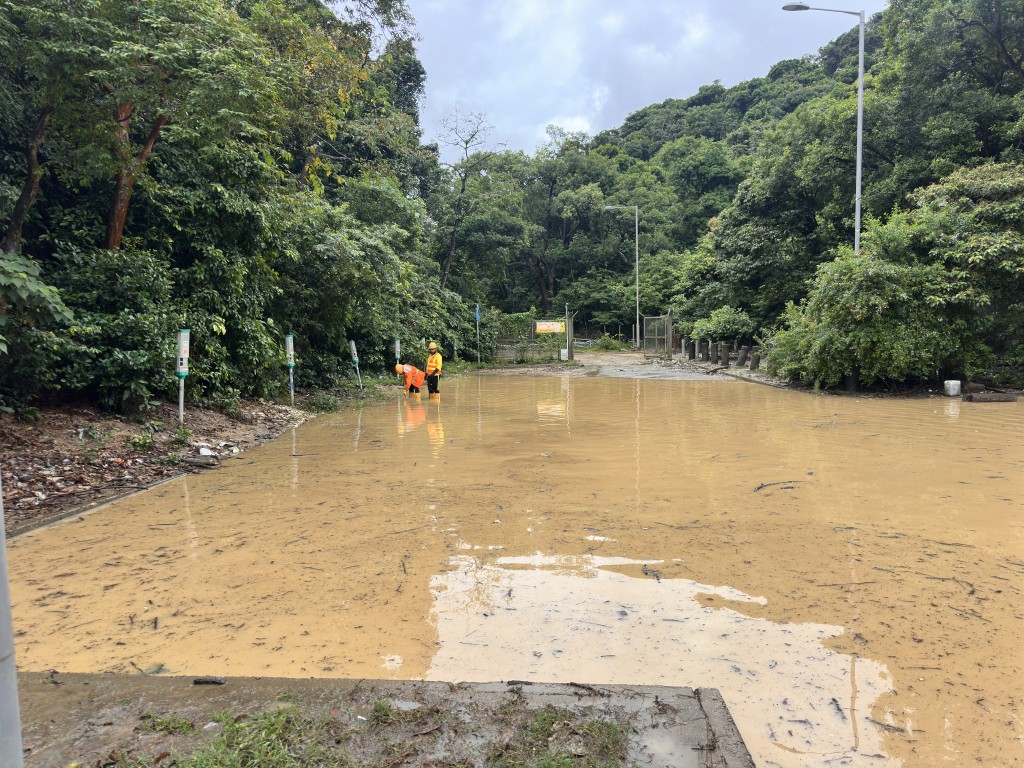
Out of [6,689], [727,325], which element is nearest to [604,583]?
[6,689]

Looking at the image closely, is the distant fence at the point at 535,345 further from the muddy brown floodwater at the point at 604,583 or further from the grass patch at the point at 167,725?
the grass patch at the point at 167,725

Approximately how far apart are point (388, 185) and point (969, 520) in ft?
72.3

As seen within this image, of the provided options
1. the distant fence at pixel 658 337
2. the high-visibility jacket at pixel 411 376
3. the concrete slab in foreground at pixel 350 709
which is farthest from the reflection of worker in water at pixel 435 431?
the distant fence at pixel 658 337

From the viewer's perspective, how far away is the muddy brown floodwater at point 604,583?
3.05 m

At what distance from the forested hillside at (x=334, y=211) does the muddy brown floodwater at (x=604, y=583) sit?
114 inches

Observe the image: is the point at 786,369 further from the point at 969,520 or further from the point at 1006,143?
the point at 969,520

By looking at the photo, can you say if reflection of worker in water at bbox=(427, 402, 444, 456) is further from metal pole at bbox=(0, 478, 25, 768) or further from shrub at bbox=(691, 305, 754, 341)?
shrub at bbox=(691, 305, 754, 341)

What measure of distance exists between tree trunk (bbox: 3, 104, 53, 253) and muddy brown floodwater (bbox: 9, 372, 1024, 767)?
4485 mm

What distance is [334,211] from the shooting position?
52.2 feet

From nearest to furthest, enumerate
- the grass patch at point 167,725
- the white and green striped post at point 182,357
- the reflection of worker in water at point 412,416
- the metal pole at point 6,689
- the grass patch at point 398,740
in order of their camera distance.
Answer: the metal pole at point 6,689
the grass patch at point 398,740
the grass patch at point 167,725
the white and green striped post at point 182,357
the reflection of worker in water at point 412,416

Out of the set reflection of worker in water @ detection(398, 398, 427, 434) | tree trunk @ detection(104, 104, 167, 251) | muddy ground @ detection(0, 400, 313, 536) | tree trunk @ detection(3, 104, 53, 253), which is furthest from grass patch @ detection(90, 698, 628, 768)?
tree trunk @ detection(104, 104, 167, 251)

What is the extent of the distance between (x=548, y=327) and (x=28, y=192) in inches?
946

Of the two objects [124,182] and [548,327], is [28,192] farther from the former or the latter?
[548,327]

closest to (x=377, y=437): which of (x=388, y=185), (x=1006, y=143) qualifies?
(x=388, y=185)
